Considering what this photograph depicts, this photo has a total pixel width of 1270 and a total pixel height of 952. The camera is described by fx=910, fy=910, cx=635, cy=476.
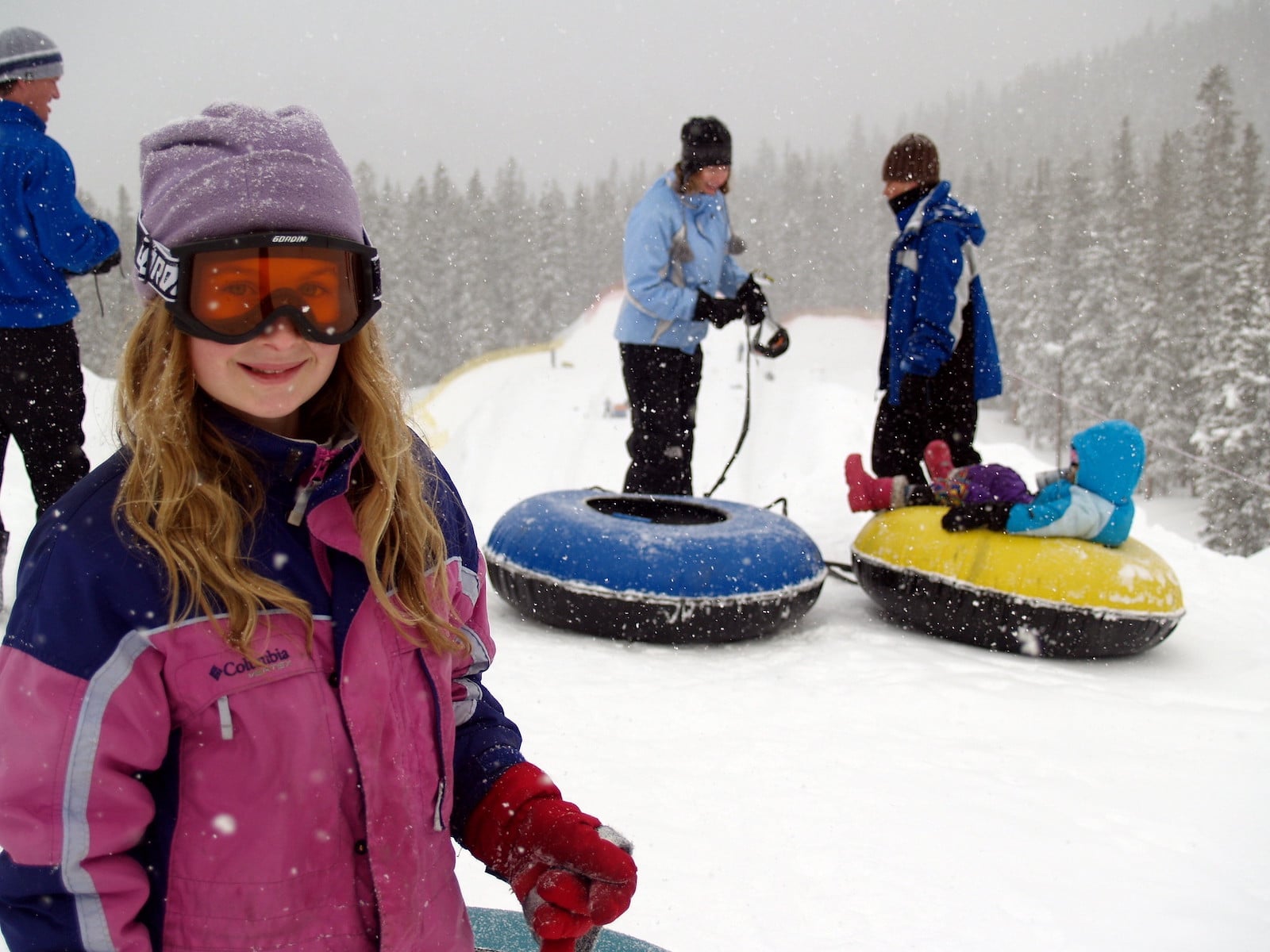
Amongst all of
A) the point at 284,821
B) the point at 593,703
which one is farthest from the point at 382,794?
the point at 593,703

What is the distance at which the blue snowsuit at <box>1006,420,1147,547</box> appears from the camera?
4.23m

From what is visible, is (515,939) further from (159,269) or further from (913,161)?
(913,161)

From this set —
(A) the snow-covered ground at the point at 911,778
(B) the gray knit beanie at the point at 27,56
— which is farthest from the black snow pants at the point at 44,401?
(A) the snow-covered ground at the point at 911,778

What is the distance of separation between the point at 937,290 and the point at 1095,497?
1.31 metres

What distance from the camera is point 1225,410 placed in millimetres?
28516

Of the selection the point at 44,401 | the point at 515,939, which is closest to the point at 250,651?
the point at 515,939

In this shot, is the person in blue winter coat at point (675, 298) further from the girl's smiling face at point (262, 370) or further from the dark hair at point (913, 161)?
the girl's smiling face at point (262, 370)

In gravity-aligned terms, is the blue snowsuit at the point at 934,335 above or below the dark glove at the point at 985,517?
above

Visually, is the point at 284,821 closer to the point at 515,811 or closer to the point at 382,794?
the point at 382,794

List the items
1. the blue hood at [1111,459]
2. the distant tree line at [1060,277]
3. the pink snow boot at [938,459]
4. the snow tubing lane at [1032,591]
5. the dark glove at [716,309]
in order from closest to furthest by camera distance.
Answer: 1. the snow tubing lane at [1032,591]
2. the blue hood at [1111,459]
3. the pink snow boot at [938,459]
4. the dark glove at [716,309]
5. the distant tree line at [1060,277]

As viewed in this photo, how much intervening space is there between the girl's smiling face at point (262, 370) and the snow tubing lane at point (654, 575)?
2.94 meters

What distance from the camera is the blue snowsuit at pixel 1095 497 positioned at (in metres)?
4.23

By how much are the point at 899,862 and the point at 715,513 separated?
8.91 feet

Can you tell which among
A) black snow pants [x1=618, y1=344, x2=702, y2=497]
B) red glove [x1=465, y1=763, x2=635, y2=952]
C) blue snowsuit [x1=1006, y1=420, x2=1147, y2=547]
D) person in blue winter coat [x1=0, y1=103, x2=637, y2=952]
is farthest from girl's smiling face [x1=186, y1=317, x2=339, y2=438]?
black snow pants [x1=618, y1=344, x2=702, y2=497]
